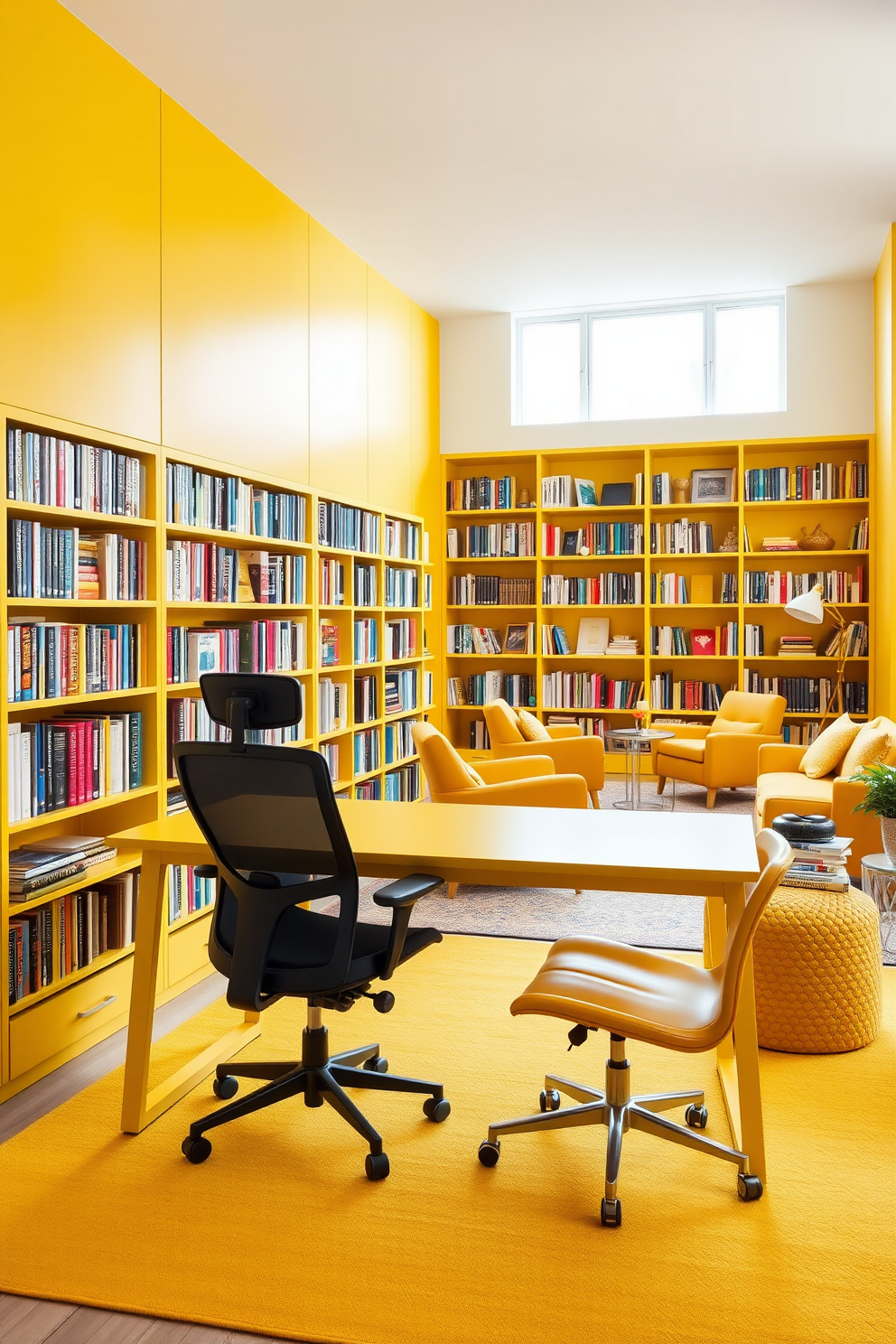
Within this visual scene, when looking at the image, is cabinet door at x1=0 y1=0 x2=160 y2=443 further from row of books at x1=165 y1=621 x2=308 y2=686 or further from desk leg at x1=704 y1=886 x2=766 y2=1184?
desk leg at x1=704 y1=886 x2=766 y2=1184

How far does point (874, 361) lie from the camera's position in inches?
302

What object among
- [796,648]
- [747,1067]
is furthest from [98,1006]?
[796,648]

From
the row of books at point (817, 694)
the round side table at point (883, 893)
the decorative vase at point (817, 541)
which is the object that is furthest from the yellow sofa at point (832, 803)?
the decorative vase at point (817, 541)

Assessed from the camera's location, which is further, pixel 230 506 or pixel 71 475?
pixel 230 506

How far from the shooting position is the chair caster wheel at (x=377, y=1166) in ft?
8.40

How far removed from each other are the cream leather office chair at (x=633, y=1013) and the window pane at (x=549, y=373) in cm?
639

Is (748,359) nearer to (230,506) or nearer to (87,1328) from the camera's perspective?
(230,506)

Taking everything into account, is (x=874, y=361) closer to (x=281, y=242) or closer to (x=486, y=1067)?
(x=281, y=242)

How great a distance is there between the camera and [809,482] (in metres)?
7.90

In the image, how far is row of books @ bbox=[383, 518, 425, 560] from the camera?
6930 mm

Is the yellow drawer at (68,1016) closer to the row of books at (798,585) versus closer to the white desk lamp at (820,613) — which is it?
the white desk lamp at (820,613)

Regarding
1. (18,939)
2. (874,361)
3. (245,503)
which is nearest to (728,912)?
(18,939)

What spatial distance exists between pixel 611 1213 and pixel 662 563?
665 centimetres

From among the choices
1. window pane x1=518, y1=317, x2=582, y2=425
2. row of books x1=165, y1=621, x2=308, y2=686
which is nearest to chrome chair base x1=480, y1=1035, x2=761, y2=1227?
row of books x1=165, y1=621, x2=308, y2=686
